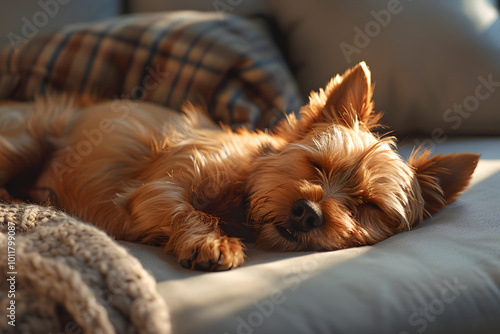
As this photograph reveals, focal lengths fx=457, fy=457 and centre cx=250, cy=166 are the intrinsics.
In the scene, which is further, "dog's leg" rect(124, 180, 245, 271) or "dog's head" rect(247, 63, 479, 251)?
"dog's head" rect(247, 63, 479, 251)

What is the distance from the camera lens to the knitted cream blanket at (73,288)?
3.15ft

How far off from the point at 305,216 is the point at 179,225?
43cm

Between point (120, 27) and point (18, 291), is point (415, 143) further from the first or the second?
point (18, 291)

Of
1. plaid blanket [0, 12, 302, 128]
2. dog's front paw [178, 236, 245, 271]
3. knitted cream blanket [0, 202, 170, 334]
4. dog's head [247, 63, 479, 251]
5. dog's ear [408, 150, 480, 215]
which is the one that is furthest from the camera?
plaid blanket [0, 12, 302, 128]

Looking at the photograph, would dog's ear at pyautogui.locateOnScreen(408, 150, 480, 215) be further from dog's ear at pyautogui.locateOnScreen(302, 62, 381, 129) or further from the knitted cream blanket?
the knitted cream blanket

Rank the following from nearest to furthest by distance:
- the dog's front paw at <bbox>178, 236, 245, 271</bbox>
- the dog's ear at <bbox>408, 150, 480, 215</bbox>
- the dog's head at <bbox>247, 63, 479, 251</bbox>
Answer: the dog's front paw at <bbox>178, 236, 245, 271</bbox> → the dog's head at <bbox>247, 63, 479, 251</bbox> → the dog's ear at <bbox>408, 150, 480, 215</bbox>

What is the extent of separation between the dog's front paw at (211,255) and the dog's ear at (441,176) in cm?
78

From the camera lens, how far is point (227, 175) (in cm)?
167

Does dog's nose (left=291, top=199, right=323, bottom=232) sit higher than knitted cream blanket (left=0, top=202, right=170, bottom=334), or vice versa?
dog's nose (left=291, top=199, right=323, bottom=232)

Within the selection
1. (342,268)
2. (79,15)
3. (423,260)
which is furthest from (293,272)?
(79,15)

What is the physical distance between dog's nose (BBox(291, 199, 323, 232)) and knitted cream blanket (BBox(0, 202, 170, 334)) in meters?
0.51

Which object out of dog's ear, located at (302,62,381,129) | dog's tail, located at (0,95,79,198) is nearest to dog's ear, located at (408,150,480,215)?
dog's ear, located at (302,62,381,129)

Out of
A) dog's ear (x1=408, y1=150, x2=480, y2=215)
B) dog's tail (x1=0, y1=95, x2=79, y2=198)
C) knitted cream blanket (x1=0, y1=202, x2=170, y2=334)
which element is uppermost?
dog's ear (x1=408, y1=150, x2=480, y2=215)

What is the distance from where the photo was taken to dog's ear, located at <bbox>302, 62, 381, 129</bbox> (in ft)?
5.53
